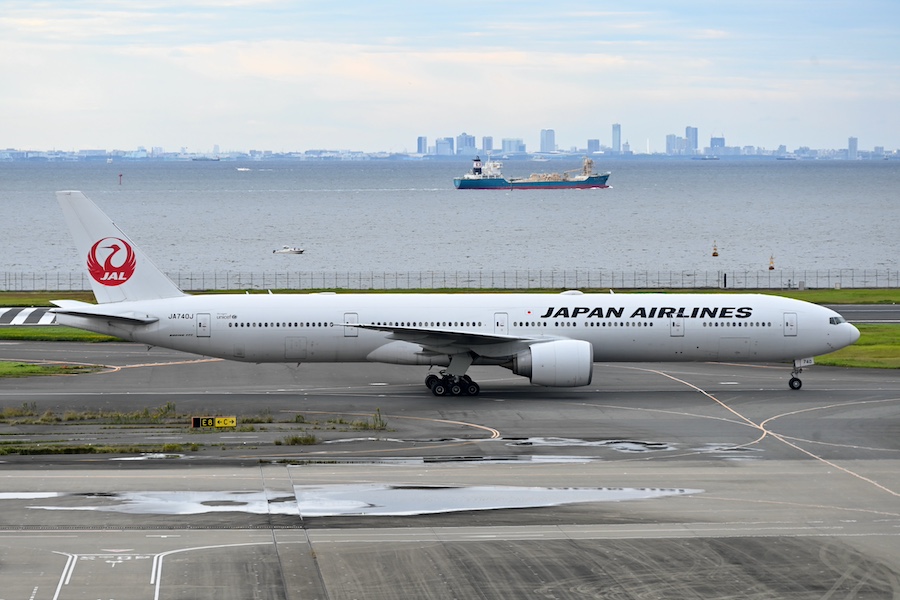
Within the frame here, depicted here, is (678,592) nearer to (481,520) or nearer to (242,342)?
(481,520)

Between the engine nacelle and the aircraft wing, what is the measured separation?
1314 mm

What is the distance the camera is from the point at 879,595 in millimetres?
24906

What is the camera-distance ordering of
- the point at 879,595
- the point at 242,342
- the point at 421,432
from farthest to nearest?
the point at 242,342 < the point at 421,432 < the point at 879,595

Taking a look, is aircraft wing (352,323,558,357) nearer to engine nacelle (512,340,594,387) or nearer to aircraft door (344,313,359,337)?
aircraft door (344,313,359,337)

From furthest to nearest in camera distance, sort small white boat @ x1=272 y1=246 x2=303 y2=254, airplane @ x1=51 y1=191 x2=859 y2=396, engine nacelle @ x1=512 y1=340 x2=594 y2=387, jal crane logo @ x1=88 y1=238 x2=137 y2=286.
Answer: small white boat @ x1=272 y1=246 x2=303 y2=254, jal crane logo @ x1=88 y1=238 x2=137 y2=286, airplane @ x1=51 y1=191 x2=859 y2=396, engine nacelle @ x1=512 y1=340 x2=594 y2=387

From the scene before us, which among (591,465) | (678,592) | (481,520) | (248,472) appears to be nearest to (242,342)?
(248,472)

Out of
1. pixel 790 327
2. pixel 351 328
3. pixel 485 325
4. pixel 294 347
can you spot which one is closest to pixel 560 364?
pixel 485 325

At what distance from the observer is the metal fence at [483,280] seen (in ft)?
394

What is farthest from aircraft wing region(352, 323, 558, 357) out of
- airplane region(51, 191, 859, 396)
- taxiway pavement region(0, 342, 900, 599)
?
taxiway pavement region(0, 342, 900, 599)

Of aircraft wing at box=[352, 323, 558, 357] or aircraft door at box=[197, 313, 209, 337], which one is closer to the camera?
aircraft wing at box=[352, 323, 558, 357]

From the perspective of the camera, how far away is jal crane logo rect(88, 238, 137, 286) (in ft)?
174

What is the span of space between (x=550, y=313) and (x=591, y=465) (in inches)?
631

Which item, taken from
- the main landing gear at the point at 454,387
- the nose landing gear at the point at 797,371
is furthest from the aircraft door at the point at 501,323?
the nose landing gear at the point at 797,371

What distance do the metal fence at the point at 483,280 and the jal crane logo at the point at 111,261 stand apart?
62.7m
